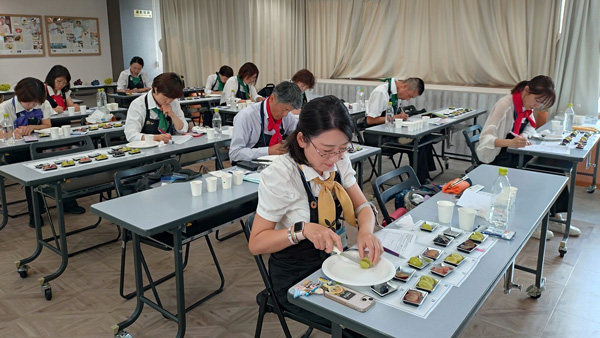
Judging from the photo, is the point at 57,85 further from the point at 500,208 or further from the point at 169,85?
the point at 500,208

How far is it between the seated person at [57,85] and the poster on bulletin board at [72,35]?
3.81 meters

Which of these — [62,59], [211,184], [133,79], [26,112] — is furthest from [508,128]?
[62,59]

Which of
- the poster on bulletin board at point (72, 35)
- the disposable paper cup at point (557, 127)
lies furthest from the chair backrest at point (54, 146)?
the poster on bulletin board at point (72, 35)

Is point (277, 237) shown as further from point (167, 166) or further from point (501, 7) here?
point (501, 7)

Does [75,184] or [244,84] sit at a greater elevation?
[244,84]

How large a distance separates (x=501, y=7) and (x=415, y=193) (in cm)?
504

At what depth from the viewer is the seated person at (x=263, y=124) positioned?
3.25 m

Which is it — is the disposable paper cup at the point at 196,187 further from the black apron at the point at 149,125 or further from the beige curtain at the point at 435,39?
the beige curtain at the point at 435,39

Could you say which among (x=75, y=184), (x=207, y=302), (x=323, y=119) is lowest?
(x=207, y=302)

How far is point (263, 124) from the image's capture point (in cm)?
352

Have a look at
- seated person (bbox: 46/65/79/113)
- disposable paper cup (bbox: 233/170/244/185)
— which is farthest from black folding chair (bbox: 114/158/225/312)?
seated person (bbox: 46/65/79/113)

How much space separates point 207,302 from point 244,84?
13.8ft

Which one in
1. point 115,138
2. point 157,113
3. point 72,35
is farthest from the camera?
point 72,35

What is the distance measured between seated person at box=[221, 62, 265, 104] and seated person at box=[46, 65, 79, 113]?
1.97 metres
